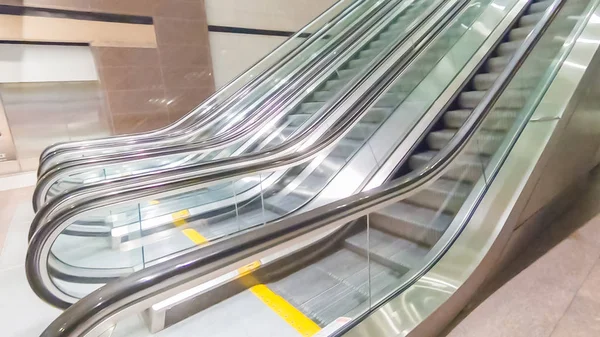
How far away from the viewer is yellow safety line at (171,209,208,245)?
2263 millimetres

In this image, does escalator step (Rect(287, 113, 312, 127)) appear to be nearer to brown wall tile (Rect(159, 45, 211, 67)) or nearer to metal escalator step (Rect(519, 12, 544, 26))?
metal escalator step (Rect(519, 12, 544, 26))

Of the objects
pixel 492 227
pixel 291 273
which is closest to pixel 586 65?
pixel 492 227

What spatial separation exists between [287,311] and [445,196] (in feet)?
4.26

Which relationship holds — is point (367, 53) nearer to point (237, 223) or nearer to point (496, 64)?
point (496, 64)

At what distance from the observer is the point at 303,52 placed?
4.61 metres

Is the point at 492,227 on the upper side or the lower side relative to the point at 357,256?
upper

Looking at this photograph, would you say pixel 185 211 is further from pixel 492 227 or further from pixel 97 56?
pixel 97 56

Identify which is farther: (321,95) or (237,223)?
(321,95)

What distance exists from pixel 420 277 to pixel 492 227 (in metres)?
0.52

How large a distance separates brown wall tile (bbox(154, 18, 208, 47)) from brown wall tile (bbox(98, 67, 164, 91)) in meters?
0.53

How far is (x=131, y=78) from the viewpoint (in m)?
5.14

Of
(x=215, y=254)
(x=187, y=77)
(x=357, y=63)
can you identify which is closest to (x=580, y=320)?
(x=215, y=254)

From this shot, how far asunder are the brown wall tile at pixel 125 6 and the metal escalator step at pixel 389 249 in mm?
A: 5160

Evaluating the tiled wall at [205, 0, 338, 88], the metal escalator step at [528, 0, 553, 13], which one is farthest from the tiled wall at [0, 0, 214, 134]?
the metal escalator step at [528, 0, 553, 13]
